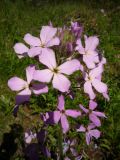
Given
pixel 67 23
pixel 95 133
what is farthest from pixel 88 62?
pixel 67 23

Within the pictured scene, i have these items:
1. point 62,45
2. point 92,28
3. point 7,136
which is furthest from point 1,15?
point 62,45

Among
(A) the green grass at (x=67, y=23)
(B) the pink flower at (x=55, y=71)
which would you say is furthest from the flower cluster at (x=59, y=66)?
(A) the green grass at (x=67, y=23)

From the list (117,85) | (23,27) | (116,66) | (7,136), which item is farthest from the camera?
(23,27)

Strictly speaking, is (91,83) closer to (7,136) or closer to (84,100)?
(7,136)

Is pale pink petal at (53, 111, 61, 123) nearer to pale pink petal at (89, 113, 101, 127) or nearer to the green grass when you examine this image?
pale pink petal at (89, 113, 101, 127)

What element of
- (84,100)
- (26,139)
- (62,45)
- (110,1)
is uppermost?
(62,45)

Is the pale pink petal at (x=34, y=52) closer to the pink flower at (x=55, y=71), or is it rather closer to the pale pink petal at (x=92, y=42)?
the pink flower at (x=55, y=71)

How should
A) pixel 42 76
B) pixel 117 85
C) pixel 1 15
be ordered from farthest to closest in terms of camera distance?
pixel 1 15, pixel 117 85, pixel 42 76
